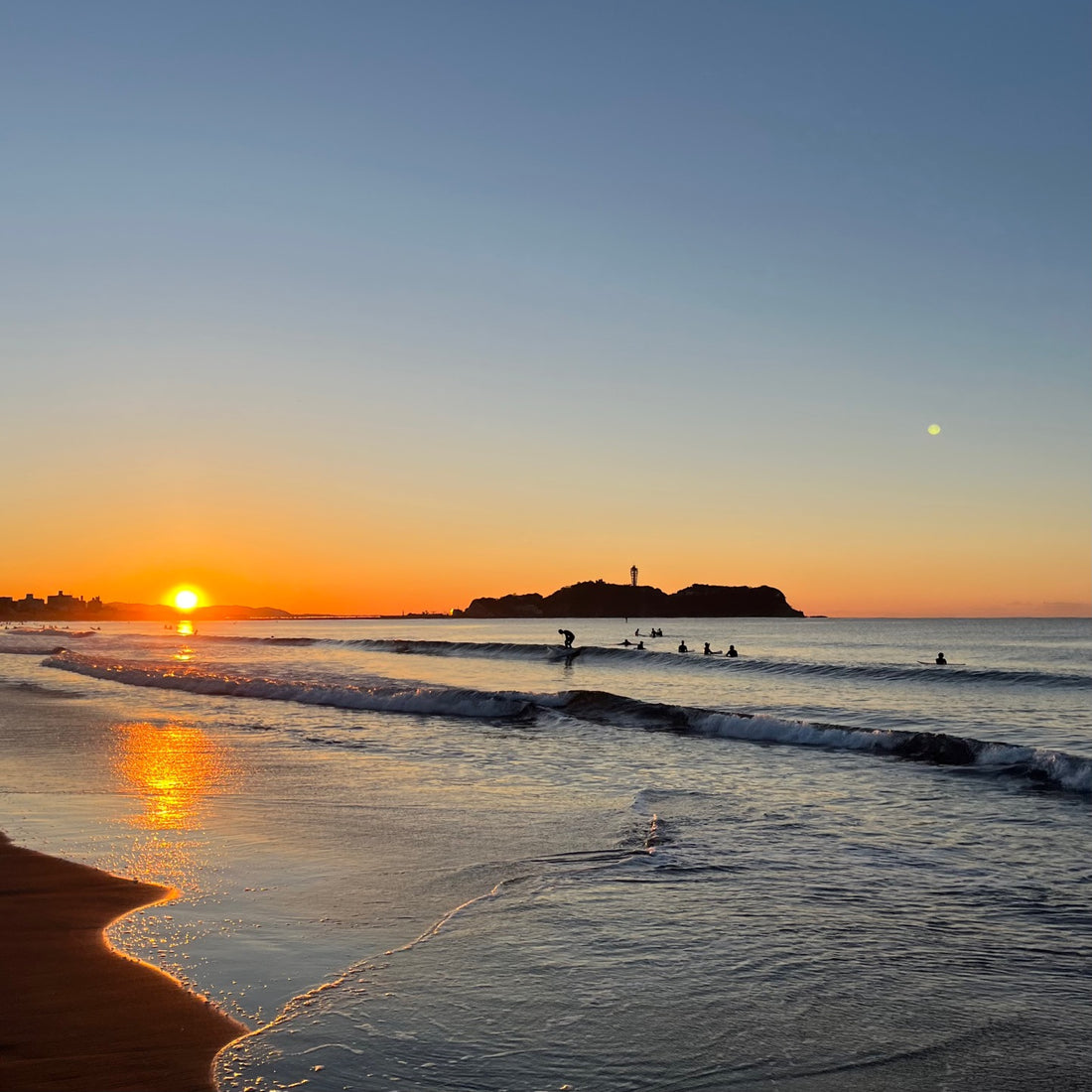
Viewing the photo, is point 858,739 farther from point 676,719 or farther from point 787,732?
point 676,719

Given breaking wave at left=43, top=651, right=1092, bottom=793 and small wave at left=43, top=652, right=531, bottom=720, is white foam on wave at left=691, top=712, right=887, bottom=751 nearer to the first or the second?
breaking wave at left=43, top=651, right=1092, bottom=793

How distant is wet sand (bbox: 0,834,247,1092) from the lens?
15.6 feet

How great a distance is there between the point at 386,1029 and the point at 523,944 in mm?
1764

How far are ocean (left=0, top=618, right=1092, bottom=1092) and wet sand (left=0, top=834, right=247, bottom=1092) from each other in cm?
20

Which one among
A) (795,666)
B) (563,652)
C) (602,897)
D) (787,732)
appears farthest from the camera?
(563,652)

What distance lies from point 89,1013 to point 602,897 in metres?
4.14

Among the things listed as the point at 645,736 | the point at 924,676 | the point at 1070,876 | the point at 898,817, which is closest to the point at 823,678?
the point at 924,676

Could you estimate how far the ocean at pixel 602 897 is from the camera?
5223 mm

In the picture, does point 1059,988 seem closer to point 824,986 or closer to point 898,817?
point 824,986

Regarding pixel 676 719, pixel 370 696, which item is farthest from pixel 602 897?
pixel 370 696

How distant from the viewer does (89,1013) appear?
556 cm

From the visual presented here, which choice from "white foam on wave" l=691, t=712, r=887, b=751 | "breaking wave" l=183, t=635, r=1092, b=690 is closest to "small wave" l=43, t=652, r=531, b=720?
"white foam on wave" l=691, t=712, r=887, b=751

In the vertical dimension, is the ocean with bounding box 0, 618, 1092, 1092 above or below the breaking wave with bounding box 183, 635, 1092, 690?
above

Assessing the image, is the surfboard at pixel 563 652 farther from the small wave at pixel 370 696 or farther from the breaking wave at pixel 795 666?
the small wave at pixel 370 696
